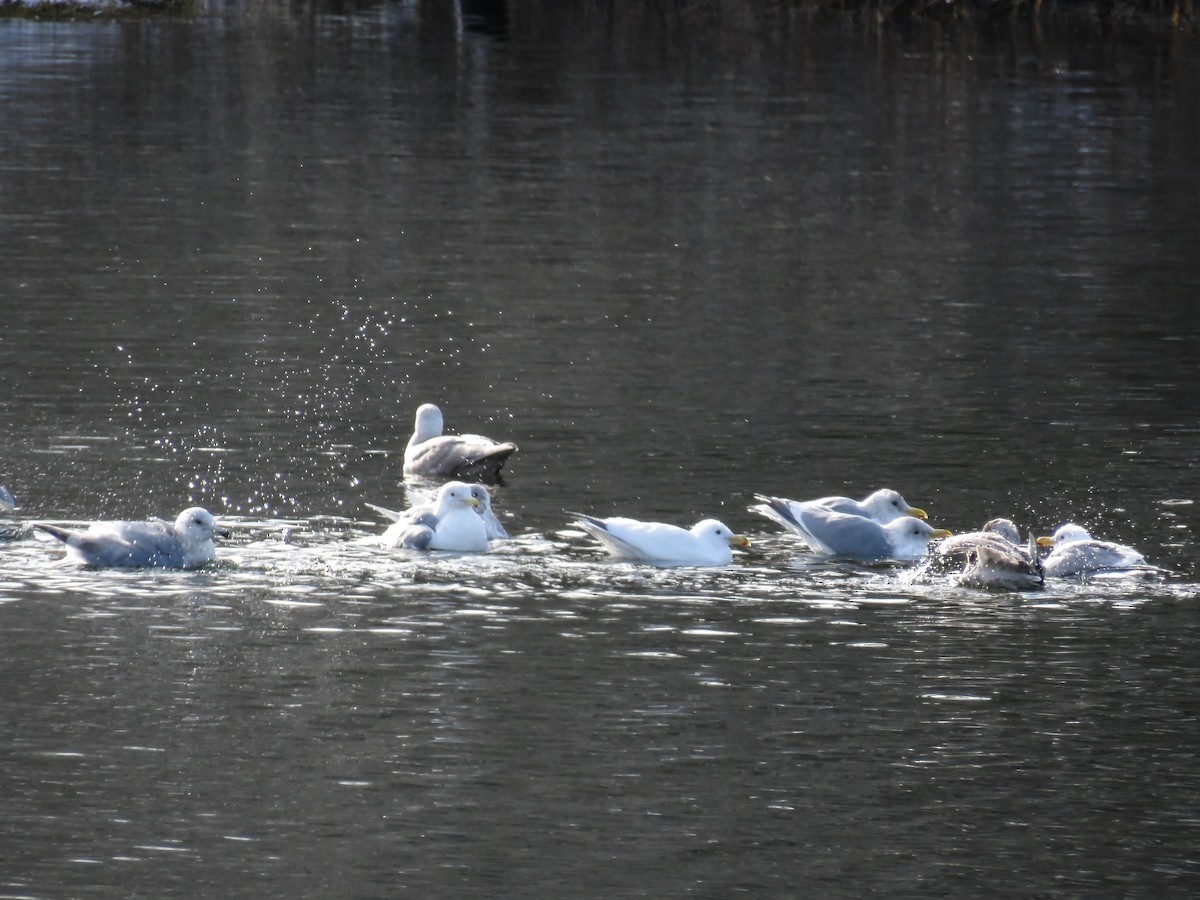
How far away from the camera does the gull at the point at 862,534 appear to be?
11656 millimetres

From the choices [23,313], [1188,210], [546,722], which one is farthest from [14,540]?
[1188,210]

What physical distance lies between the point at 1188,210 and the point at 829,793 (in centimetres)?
1948

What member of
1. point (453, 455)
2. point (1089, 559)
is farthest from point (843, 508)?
point (453, 455)

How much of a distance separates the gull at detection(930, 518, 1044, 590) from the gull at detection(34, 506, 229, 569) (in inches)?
138

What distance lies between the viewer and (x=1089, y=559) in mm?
11203

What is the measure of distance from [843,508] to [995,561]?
1.17 metres

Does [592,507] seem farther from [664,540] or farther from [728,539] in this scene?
[664,540]

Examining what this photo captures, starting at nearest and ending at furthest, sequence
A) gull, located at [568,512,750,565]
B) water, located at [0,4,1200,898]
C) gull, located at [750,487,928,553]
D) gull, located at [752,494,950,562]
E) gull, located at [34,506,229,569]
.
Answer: water, located at [0,4,1200,898] < gull, located at [34,506,229,569] < gull, located at [568,512,750,565] < gull, located at [752,494,950,562] < gull, located at [750,487,928,553]

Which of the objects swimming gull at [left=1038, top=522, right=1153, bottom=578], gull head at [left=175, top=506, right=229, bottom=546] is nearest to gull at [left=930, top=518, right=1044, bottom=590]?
swimming gull at [left=1038, top=522, right=1153, bottom=578]

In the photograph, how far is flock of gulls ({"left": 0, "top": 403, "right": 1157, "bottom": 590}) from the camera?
1111cm

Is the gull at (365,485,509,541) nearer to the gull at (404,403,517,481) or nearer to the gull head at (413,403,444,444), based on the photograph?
the gull at (404,403,517,481)

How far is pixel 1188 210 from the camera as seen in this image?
26625 mm

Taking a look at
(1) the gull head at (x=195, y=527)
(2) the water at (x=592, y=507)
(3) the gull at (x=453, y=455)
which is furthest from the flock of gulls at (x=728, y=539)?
(3) the gull at (x=453, y=455)

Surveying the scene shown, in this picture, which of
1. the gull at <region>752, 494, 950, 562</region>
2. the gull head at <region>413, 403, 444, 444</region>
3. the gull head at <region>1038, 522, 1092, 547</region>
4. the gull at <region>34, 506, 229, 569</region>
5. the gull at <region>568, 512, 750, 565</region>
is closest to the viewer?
the gull at <region>34, 506, 229, 569</region>
